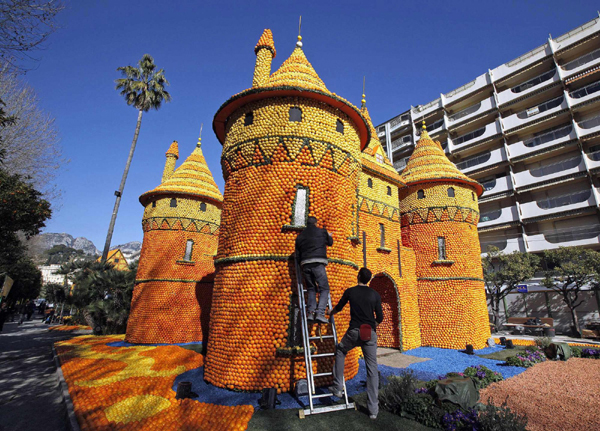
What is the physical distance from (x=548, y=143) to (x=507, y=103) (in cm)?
790

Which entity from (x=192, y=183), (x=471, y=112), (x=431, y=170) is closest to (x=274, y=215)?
(x=192, y=183)

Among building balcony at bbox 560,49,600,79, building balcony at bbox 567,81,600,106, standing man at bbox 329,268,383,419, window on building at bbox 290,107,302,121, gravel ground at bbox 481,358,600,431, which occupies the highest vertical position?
building balcony at bbox 560,49,600,79

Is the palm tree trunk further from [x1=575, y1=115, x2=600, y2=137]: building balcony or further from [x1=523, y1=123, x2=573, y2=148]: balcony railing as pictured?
[x1=575, y1=115, x2=600, y2=137]: building balcony

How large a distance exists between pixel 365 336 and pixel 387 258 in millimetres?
10027

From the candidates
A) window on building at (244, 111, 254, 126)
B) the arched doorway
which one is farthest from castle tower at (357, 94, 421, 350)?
window on building at (244, 111, 254, 126)

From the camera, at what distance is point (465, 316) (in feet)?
50.1

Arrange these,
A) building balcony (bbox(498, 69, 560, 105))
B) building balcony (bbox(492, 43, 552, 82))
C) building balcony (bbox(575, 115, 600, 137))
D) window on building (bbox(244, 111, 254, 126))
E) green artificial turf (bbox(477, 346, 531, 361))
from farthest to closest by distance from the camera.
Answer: building balcony (bbox(492, 43, 552, 82)) → building balcony (bbox(498, 69, 560, 105)) → building balcony (bbox(575, 115, 600, 137)) → green artificial turf (bbox(477, 346, 531, 361)) → window on building (bbox(244, 111, 254, 126))

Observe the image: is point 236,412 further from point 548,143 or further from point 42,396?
point 548,143

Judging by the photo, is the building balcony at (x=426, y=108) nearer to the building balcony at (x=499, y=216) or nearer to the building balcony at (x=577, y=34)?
the building balcony at (x=577, y=34)

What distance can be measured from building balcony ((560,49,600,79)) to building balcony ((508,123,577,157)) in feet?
19.4

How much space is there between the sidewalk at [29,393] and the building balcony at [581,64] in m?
49.1

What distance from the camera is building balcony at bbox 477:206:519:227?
34344 mm

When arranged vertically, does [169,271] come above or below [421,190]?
below

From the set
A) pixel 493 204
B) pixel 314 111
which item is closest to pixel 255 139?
pixel 314 111
